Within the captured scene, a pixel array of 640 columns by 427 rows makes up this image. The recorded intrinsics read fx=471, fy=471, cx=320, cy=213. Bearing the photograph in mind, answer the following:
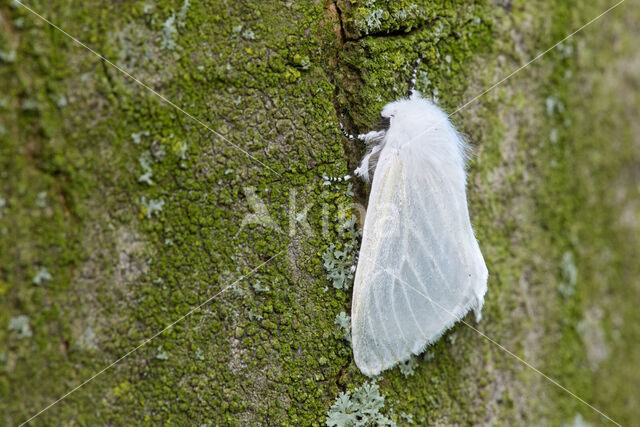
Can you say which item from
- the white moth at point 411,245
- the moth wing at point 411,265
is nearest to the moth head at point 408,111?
the white moth at point 411,245

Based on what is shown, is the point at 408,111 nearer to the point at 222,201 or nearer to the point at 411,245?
the point at 411,245

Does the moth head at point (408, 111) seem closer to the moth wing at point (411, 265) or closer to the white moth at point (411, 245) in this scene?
the white moth at point (411, 245)

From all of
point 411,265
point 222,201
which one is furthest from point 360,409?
point 222,201

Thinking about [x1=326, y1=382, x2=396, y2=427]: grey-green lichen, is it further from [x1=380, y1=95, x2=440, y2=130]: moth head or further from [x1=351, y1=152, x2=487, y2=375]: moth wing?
[x1=380, y1=95, x2=440, y2=130]: moth head

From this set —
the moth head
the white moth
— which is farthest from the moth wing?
the moth head

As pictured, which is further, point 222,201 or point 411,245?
point 411,245

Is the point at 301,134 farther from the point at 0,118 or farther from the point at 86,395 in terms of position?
the point at 86,395
